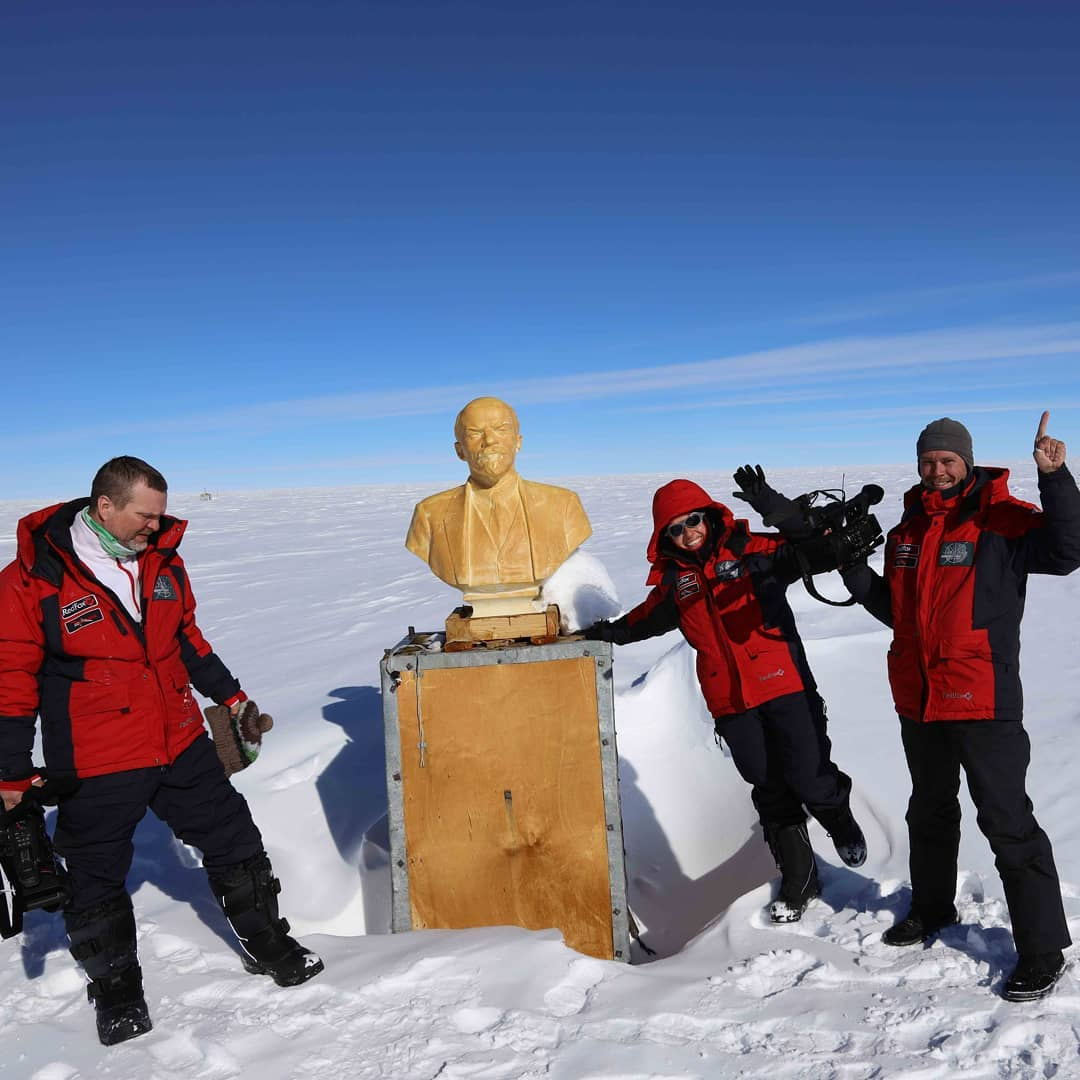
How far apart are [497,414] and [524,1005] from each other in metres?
2.01

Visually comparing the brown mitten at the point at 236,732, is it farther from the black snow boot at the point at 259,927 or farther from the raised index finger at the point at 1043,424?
the raised index finger at the point at 1043,424

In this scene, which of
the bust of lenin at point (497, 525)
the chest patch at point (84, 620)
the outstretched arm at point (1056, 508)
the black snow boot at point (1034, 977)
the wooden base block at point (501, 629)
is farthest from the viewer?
the bust of lenin at point (497, 525)

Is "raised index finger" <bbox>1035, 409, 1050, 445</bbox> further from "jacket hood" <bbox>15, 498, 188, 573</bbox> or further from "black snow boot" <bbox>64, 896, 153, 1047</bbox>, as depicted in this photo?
"black snow boot" <bbox>64, 896, 153, 1047</bbox>

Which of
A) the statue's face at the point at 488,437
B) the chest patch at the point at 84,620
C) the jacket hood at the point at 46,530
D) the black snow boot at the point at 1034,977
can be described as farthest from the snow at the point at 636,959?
the jacket hood at the point at 46,530

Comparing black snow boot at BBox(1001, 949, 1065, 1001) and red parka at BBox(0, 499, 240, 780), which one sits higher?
red parka at BBox(0, 499, 240, 780)

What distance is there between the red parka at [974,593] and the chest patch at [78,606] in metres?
2.37

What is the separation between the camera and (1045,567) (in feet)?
7.48

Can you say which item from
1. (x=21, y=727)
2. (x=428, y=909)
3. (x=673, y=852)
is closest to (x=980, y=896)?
(x=673, y=852)

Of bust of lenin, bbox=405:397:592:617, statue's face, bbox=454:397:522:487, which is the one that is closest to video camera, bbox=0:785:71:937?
bust of lenin, bbox=405:397:592:617

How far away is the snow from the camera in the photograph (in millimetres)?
2207

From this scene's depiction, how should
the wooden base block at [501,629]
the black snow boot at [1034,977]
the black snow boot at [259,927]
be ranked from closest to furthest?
the black snow boot at [1034,977] < the black snow boot at [259,927] < the wooden base block at [501,629]

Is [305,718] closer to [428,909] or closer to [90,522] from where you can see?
[428,909]

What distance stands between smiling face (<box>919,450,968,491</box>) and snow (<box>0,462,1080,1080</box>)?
1.41m

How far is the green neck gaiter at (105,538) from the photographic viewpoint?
2.46 meters
